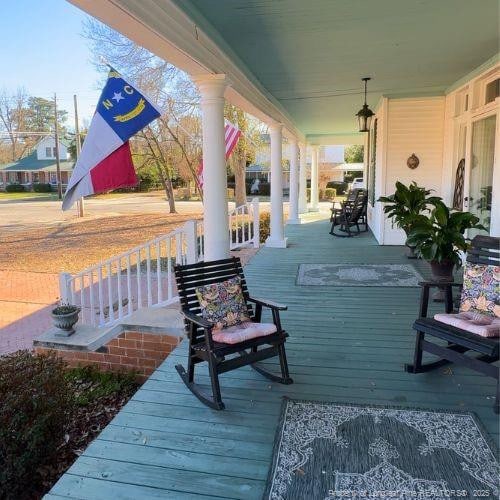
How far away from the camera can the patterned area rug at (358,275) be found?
5.71 meters

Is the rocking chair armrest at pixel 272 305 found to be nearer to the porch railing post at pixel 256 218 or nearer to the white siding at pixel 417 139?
the porch railing post at pixel 256 218

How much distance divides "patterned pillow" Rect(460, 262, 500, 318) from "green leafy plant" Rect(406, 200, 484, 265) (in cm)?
117

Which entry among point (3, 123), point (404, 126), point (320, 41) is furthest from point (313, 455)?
point (3, 123)

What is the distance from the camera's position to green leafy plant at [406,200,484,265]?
4422 mm

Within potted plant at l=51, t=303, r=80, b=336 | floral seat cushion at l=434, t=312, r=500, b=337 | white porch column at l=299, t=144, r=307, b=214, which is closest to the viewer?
floral seat cushion at l=434, t=312, r=500, b=337

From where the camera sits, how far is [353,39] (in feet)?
14.9

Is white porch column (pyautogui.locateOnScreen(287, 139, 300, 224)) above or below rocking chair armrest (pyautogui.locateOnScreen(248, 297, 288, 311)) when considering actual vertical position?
above

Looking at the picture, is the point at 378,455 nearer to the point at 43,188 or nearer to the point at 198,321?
the point at 198,321

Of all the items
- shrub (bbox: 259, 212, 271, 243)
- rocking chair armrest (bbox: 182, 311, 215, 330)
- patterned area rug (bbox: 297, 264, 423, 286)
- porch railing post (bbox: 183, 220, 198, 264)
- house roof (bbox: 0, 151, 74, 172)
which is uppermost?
house roof (bbox: 0, 151, 74, 172)

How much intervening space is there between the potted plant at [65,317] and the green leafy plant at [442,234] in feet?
10.9

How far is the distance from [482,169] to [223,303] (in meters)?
4.44

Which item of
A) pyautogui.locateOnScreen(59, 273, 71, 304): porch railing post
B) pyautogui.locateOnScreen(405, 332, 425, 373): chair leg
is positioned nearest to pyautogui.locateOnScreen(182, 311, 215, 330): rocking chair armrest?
pyautogui.locateOnScreen(405, 332, 425, 373): chair leg

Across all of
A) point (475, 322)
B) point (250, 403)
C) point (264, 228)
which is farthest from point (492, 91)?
point (264, 228)

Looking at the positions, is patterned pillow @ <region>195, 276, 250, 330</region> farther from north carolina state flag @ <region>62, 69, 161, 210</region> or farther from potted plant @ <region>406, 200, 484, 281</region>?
potted plant @ <region>406, 200, 484, 281</region>
